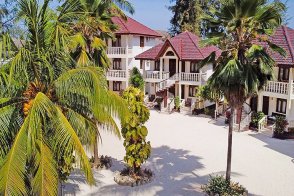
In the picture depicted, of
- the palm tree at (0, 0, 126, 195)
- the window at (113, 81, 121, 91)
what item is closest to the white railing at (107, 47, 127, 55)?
the window at (113, 81, 121, 91)

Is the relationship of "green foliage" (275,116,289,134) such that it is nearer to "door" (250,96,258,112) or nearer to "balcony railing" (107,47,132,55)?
"door" (250,96,258,112)

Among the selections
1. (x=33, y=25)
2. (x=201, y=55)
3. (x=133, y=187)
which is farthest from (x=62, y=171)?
(x=201, y=55)

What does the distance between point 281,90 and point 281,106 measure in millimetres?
2330

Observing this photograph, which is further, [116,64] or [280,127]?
[116,64]

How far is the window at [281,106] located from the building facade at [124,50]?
17.5 metres

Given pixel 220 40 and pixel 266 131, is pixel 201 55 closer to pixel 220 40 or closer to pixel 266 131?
pixel 266 131

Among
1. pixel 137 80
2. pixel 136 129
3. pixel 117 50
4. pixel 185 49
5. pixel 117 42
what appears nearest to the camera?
pixel 136 129

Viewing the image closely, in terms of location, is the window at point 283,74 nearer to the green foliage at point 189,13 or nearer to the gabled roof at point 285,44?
the gabled roof at point 285,44

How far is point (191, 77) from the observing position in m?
32.6

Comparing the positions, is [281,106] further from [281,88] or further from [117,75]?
[117,75]

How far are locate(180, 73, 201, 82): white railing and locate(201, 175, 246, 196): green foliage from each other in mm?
18427

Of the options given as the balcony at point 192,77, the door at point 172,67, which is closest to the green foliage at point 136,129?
the balcony at point 192,77

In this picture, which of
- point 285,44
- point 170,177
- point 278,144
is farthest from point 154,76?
point 170,177

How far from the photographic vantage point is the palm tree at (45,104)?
25.6 feet
